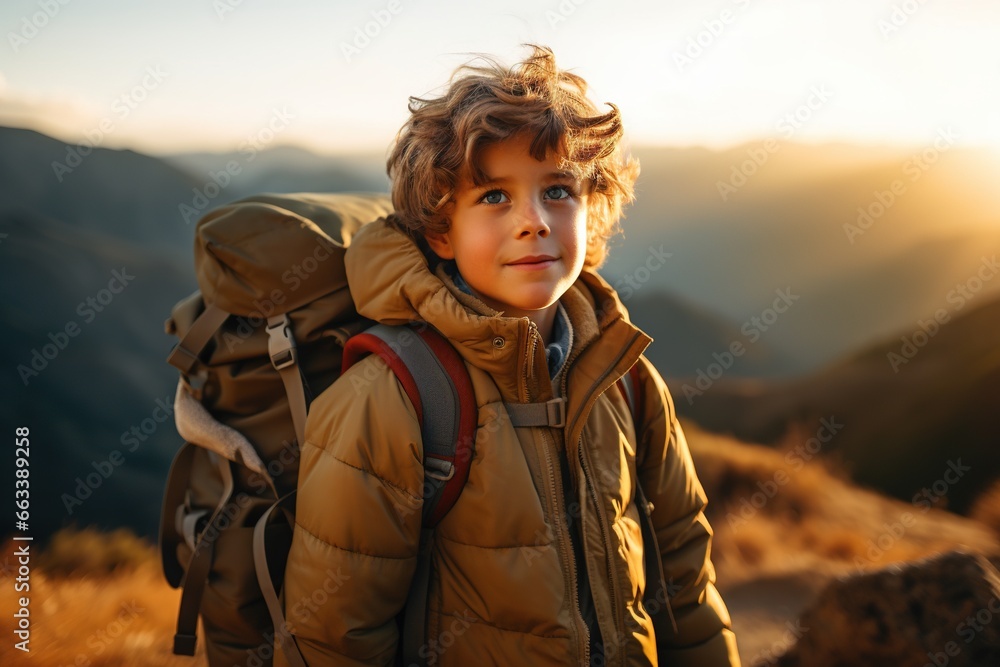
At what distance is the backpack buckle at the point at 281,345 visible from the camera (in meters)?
1.86

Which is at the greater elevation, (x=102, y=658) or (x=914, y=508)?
(x=914, y=508)

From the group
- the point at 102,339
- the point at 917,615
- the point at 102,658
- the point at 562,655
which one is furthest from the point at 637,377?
the point at 102,339

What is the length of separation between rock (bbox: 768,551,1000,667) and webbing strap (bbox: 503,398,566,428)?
5.00ft

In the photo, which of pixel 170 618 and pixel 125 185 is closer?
pixel 170 618

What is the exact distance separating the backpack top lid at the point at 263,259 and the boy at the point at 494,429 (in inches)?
4.7

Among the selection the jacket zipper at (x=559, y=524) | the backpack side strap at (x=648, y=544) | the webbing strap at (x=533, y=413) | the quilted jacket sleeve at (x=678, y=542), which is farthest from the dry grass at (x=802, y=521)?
the webbing strap at (x=533, y=413)

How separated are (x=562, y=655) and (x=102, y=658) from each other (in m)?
1.75

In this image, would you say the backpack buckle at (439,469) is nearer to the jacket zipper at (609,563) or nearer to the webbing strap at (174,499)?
the jacket zipper at (609,563)

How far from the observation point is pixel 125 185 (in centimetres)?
414

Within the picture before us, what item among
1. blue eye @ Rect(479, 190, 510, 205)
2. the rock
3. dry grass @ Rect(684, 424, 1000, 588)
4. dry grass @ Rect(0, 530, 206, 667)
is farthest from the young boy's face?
dry grass @ Rect(684, 424, 1000, 588)

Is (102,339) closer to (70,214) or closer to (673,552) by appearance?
(70,214)

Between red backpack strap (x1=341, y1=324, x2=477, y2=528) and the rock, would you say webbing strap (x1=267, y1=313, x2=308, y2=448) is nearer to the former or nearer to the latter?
red backpack strap (x1=341, y1=324, x2=477, y2=528)

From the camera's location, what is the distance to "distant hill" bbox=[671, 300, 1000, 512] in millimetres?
3934

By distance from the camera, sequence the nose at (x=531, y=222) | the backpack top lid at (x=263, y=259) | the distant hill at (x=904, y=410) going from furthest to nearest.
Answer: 1. the distant hill at (x=904, y=410)
2. the backpack top lid at (x=263, y=259)
3. the nose at (x=531, y=222)
